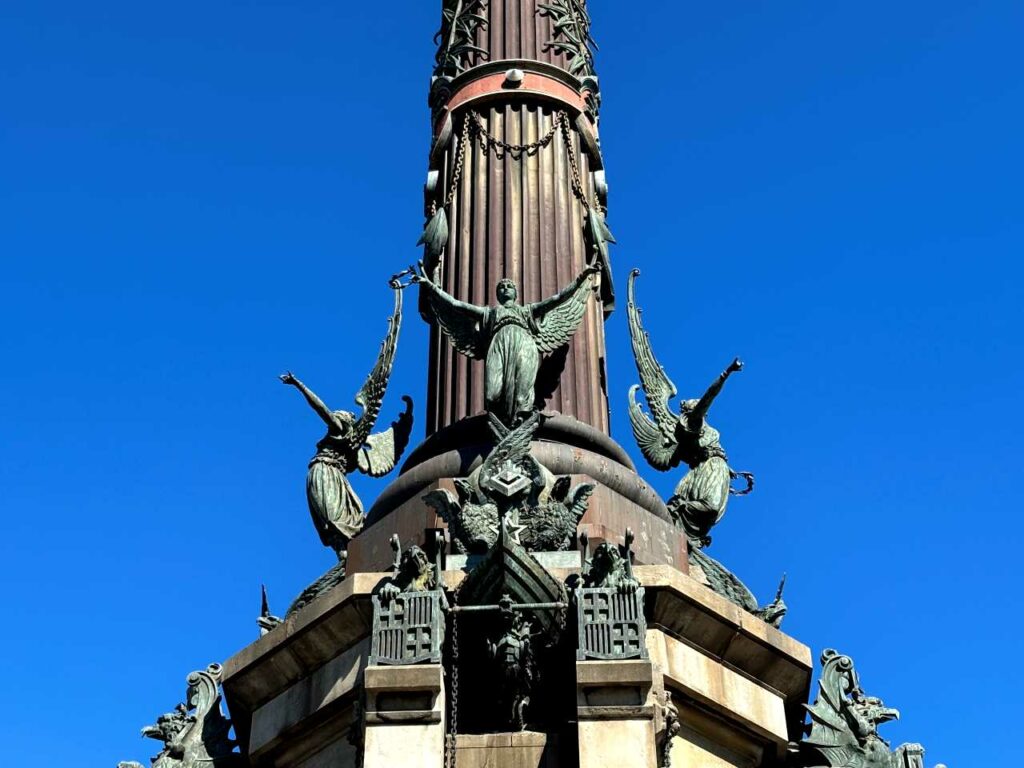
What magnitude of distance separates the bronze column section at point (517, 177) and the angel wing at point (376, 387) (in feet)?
1.58

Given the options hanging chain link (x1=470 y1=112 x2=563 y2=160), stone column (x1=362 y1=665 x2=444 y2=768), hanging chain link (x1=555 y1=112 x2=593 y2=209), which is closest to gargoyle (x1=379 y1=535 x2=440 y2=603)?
stone column (x1=362 y1=665 x2=444 y2=768)

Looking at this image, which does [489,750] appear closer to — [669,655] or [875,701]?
[669,655]

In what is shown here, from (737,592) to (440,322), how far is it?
4.13 meters

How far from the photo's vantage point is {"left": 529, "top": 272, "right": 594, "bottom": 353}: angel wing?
1695cm

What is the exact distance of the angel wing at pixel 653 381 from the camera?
722 inches

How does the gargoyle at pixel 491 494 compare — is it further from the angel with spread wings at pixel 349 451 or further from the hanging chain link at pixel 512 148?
the hanging chain link at pixel 512 148

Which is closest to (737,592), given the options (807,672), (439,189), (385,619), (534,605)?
(807,672)

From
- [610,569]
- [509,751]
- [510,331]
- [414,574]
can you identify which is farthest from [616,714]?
[510,331]

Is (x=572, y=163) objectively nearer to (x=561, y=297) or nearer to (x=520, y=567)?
(x=561, y=297)

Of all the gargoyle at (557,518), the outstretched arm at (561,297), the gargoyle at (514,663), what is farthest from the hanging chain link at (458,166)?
the gargoyle at (514,663)

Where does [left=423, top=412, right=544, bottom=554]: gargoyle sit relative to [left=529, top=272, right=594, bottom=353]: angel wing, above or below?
below

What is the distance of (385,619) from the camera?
1372 centimetres

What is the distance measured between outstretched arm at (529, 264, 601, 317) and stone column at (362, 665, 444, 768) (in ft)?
15.8

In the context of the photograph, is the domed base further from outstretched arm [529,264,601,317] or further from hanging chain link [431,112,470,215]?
hanging chain link [431,112,470,215]
